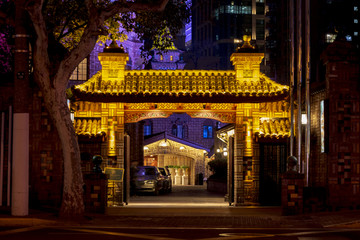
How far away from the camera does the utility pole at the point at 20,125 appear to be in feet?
52.6

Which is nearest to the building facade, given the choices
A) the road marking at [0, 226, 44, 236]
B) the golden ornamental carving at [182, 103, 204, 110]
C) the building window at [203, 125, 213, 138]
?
the building window at [203, 125, 213, 138]

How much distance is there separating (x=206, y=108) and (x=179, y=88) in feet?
4.41

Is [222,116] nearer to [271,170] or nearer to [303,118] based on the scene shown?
[271,170]

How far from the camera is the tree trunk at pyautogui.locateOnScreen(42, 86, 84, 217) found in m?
16.5

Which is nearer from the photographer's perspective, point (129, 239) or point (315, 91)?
point (129, 239)

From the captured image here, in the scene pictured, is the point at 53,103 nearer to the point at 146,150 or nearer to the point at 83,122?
the point at 83,122

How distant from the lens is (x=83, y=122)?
22.4 meters

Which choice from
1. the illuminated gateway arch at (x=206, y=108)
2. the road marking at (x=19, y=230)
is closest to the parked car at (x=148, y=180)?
the illuminated gateway arch at (x=206, y=108)

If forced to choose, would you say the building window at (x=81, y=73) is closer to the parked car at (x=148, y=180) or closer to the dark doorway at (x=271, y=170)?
the parked car at (x=148, y=180)

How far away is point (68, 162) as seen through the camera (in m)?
16.7

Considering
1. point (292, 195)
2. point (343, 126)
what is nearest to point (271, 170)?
point (292, 195)

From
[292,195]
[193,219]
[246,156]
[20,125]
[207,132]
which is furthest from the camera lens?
[207,132]

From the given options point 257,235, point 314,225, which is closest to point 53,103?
point 257,235

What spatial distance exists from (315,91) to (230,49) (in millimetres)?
85648
